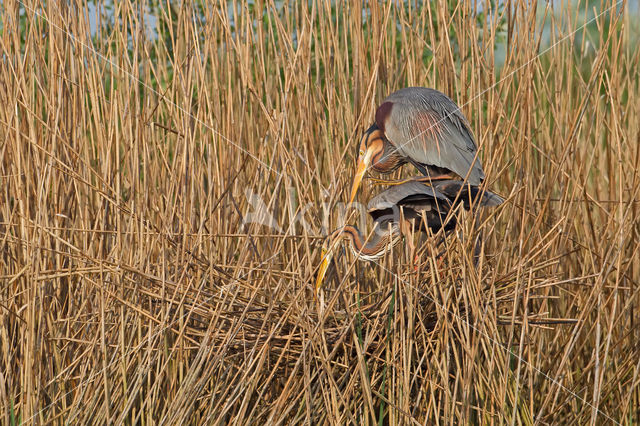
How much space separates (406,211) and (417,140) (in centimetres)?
10

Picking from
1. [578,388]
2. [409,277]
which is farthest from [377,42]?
[578,388]

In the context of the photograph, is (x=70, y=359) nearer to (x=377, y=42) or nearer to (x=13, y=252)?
(x=13, y=252)

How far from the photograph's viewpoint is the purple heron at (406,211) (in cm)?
94

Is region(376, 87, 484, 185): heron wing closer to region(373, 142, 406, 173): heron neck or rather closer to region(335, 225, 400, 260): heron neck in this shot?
region(373, 142, 406, 173): heron neck

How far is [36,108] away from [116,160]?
254 millimetres

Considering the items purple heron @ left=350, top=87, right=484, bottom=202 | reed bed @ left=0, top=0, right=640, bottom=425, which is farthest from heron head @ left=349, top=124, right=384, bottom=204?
reed bed @ left=0, top=0, right=640, bottom=425

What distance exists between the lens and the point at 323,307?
3.55ft

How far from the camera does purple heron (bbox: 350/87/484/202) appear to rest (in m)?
0.95

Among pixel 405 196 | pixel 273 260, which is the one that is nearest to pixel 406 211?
pixel 405 196

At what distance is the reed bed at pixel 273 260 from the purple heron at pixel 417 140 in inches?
3.9

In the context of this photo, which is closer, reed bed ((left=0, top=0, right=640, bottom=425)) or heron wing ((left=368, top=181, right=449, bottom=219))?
heron wing ((left=368, top=181, right=449, bottom=219))

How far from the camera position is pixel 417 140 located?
956mm

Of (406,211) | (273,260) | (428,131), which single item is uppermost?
(428,131)

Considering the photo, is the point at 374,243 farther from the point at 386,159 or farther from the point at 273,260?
the point at 273,260
